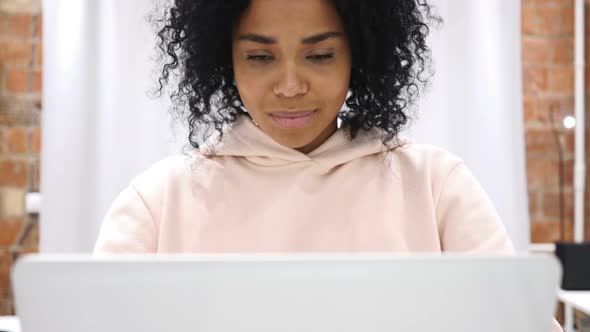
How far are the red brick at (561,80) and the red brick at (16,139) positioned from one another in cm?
212

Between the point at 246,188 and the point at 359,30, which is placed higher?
the point at 359,30

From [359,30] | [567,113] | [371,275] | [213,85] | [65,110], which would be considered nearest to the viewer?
[371,275]

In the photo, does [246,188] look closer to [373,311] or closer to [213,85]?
[213,85]

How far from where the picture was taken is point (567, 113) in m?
2.45

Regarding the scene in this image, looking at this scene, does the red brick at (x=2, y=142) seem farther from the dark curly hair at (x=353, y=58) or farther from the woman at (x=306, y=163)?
the woman at (x=306, y=163)

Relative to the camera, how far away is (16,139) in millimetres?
2309

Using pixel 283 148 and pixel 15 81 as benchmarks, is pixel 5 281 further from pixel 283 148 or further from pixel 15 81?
pixel 283 148

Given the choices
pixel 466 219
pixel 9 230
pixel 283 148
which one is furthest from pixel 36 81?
pixel 466 219

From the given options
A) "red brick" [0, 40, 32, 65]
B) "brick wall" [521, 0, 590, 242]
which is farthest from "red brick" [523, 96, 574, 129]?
"red brick" [0, 40, 32, 65]

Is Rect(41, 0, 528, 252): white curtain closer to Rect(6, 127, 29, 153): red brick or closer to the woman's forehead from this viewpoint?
Rect(6, 127, 29, 153): red brick

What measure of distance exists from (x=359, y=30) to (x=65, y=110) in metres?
1.42

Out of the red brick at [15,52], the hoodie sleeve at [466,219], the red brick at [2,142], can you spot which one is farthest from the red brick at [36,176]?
the hoodie sleeve at [466,219]

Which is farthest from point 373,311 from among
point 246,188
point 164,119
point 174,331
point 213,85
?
point 164,119

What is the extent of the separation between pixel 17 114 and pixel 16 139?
10 centimetres
